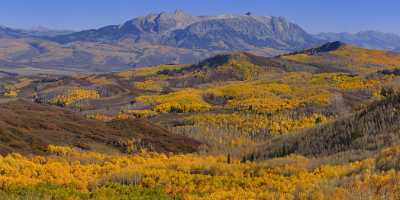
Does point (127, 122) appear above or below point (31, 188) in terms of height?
below

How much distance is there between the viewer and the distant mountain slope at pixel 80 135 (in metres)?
94.9

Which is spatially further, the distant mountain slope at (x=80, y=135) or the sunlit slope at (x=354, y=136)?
the distant mountain slope at (x=80, y=135)

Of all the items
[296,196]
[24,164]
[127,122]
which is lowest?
[127,122]

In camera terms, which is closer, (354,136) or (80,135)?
(354,136)

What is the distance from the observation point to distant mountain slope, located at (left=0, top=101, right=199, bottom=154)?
311ft

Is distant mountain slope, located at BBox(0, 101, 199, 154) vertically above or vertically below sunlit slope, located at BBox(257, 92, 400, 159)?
below

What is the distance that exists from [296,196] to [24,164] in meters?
31.3

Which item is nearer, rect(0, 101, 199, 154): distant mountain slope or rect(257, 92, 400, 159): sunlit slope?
rect(257, 92, 400, 159): sunlit slope

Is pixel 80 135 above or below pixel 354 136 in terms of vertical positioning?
below

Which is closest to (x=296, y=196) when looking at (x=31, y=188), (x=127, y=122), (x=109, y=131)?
(x=31, y=188)

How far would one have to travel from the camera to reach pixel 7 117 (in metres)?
119

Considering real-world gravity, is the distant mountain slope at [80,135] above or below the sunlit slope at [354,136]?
below

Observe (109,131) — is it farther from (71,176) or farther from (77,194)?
(77,194)

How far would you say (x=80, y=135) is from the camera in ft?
396
